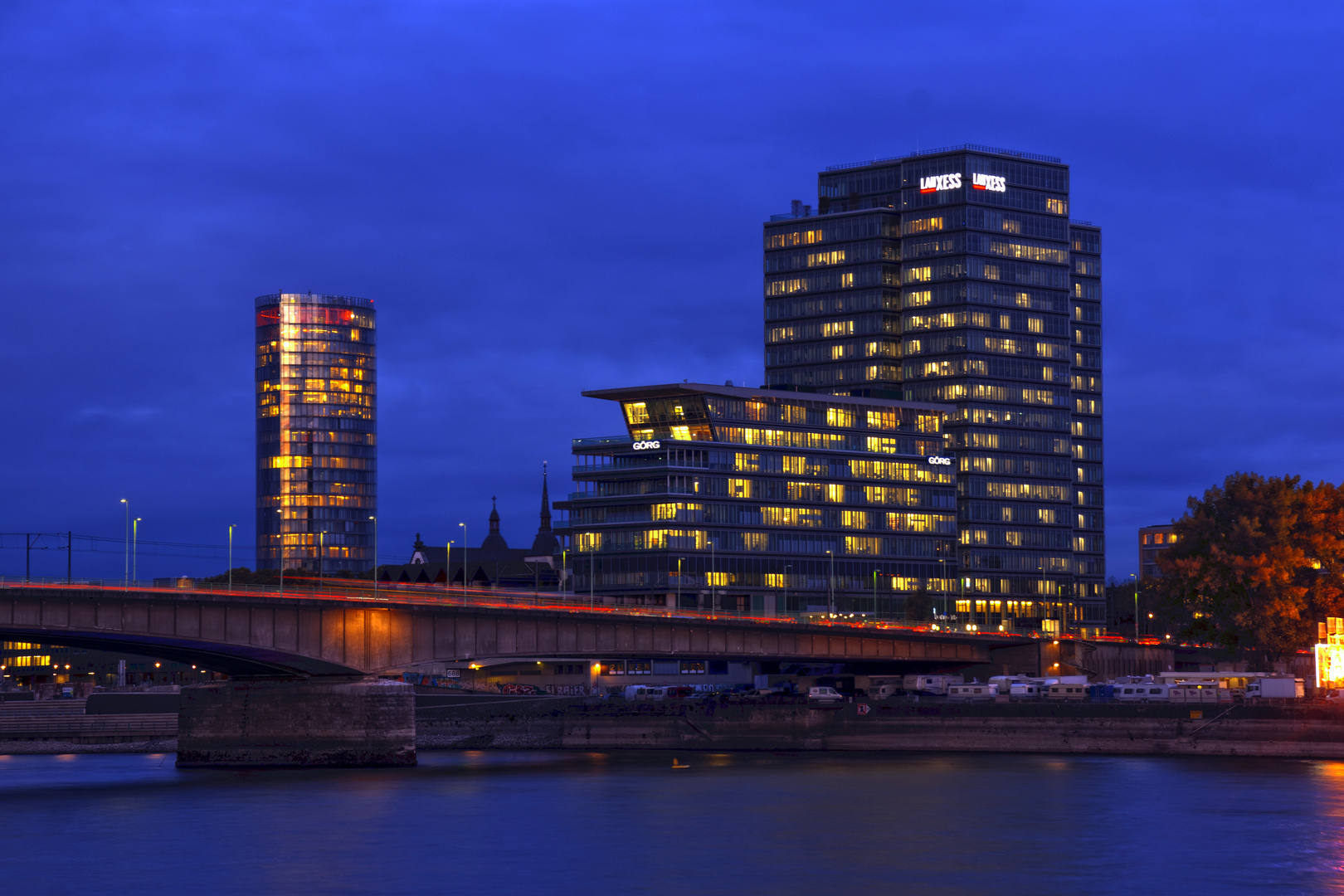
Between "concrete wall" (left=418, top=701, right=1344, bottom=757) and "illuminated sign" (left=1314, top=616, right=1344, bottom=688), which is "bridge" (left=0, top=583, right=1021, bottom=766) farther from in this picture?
"illuminated sign" (left=1314, top=616, right=1344, bottom=688)

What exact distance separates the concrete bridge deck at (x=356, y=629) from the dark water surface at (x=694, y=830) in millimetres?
9191

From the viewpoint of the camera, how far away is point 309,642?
13025 cm

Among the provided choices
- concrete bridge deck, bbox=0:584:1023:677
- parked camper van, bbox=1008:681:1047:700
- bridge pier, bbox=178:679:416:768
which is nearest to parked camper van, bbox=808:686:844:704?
concrete bridge deck, bbox=0:584:1023:677

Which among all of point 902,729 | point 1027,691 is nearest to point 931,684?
point 1027,691

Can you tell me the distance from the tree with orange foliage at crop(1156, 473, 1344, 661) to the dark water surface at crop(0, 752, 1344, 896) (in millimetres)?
36417

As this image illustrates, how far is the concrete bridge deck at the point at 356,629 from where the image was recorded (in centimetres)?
11931

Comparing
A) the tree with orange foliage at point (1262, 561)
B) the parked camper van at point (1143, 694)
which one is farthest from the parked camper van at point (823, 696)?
the tree with orange foliage at point (1262, 561)

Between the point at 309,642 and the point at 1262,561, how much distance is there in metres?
90.8

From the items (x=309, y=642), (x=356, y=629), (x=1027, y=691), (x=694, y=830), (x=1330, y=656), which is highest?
(x=356, y=629)

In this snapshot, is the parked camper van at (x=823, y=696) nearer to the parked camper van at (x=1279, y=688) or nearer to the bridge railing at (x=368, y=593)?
the bridge railing at (x=368, y=593)

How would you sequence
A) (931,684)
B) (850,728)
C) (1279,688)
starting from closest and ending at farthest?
(1279,688) < (850,728) < (931,684)

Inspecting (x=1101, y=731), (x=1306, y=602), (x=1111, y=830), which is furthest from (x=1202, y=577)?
(x=1111, y=830)

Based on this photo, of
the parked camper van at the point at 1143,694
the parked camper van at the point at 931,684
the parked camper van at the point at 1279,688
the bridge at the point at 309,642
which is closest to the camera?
the bridge at the point at 309,642

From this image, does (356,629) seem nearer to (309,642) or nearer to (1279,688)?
(309,642)
